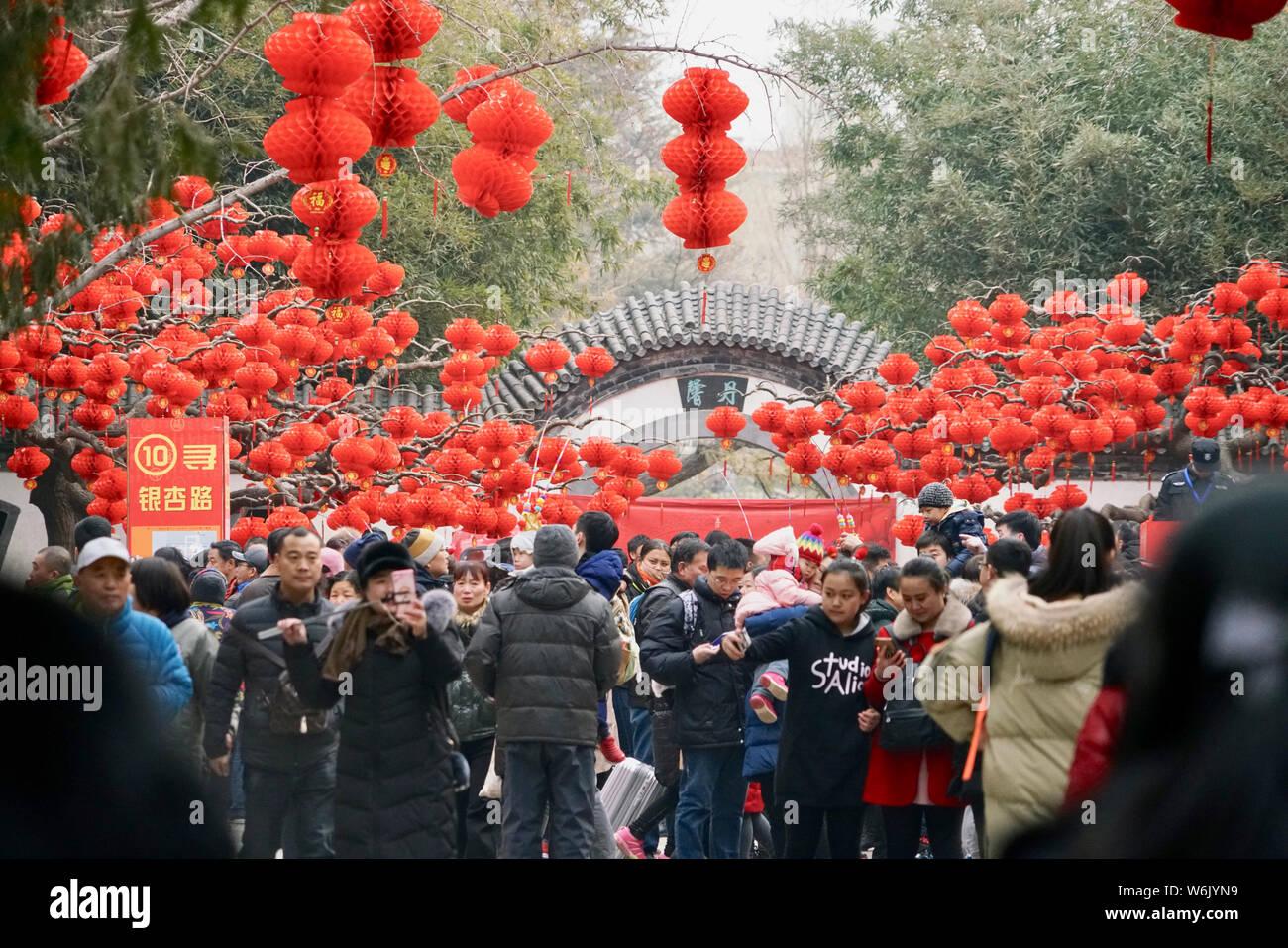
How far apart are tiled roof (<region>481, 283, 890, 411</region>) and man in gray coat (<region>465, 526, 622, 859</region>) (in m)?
8.67

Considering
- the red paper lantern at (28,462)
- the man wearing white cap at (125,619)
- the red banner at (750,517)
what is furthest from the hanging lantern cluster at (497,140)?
the red banner at (750,517)

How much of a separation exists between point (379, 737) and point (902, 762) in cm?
206

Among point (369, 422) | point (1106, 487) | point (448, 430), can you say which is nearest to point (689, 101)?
point (448, 430)

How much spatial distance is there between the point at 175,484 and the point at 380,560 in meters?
5.41

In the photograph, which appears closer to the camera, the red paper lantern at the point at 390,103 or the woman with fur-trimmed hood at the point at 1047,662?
the woman with fur-trimmed hood at the point at 1047,662

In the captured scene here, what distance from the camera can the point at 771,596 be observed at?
21.0ft

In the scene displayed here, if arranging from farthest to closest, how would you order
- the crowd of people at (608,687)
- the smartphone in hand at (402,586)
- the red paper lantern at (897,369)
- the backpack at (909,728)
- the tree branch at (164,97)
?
1. the red paper lantern at (897,369)
2. the backpack at (909,728)
3. the smartphone in hand at (402,586)
4. the tree branch at (164,97)
5. the crowd of people at (608,687)

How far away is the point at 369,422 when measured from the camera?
11.9 metres

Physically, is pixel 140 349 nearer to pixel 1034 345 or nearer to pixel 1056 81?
pixel 1034 345

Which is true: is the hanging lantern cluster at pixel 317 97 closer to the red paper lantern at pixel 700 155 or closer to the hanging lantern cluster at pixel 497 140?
the hanging lantern cluster at pixel 497 140

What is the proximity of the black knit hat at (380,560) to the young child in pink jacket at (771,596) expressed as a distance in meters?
1.78

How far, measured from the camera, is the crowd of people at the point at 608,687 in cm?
443

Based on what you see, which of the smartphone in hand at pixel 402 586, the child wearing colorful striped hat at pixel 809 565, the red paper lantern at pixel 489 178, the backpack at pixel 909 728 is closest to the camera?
the smartphone in hand at pixel 402 586

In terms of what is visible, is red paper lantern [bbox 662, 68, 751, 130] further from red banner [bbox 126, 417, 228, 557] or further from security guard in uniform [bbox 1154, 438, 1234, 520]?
red banner [bbox 126, 417, 228, 557]
